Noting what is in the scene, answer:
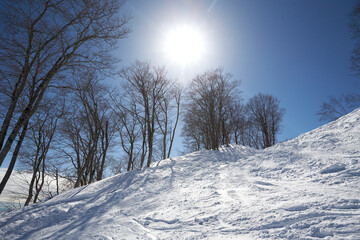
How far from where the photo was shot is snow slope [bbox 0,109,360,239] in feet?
8.81

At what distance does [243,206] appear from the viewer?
356cm

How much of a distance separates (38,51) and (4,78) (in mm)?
1212

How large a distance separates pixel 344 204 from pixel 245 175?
323 centimetres

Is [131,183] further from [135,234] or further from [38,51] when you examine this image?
[38,51]

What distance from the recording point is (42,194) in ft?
50.5

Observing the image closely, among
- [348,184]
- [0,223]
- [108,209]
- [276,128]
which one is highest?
[276,128]

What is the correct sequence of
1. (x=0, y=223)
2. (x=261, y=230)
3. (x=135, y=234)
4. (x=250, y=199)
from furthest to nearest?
Result: 1. (x=0, y=223)
2. (x=250, y=199)
3. (x=135, y=234)
4. (x=261, y=230)

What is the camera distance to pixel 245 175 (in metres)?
5.92

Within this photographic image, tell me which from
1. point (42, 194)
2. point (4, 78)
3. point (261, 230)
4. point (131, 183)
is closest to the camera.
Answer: point (261, 230)

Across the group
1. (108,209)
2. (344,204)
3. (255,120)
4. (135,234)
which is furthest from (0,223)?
(255,120)

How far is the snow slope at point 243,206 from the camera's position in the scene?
269 cm

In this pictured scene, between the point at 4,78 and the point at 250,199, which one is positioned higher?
the point at 4,78

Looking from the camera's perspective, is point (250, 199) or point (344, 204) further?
point (250, 199)

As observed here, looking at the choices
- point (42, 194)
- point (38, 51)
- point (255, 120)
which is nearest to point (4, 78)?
point (38, 51)
